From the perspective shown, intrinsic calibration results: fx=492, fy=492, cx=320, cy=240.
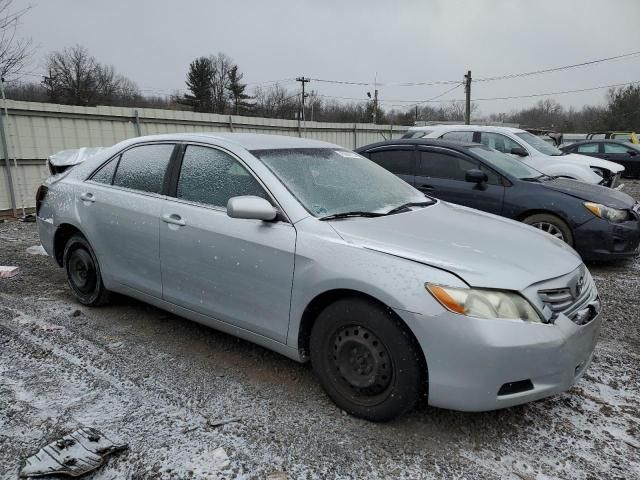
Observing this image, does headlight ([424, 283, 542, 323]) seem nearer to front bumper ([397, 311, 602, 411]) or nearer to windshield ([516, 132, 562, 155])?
front bumper ([397, 311, 602, 411])

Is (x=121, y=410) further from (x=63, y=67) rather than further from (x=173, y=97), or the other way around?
(x=173, y=97)

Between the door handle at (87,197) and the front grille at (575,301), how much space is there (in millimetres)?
3488

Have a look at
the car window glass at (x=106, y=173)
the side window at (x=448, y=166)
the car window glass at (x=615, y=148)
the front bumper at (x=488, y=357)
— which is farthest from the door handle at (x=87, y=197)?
the car window glass at (x=615, y=148)

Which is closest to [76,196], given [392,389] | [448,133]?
[392,389]

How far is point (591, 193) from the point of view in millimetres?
5977

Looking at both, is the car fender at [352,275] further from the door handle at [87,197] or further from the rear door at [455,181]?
the rear door at [455,181]

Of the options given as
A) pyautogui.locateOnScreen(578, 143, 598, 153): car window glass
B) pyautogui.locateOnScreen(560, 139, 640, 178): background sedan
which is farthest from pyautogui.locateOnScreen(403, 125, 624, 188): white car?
pyautogui.locateOnScreen(560, 139, 640, 178): background sedan

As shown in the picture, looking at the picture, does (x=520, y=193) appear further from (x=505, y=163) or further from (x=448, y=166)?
(x=448, y=166)

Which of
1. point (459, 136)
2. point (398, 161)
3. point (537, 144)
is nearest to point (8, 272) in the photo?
point (398, 161)

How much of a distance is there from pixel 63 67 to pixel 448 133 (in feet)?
175

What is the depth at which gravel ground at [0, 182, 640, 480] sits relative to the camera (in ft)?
7.82

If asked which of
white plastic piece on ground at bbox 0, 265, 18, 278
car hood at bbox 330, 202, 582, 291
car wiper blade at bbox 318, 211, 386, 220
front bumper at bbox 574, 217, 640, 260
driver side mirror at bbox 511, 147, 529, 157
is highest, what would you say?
driver side mirror at bbox 511, 147, 529, 157

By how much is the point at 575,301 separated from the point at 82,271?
3.93m

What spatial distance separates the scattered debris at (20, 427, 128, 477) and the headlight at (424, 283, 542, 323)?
5.78 feet
